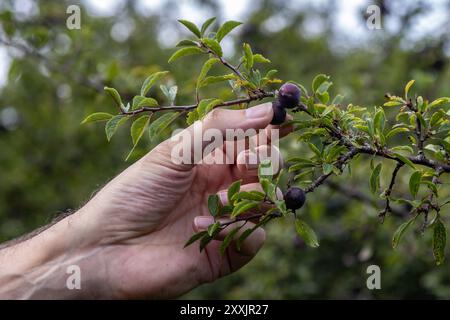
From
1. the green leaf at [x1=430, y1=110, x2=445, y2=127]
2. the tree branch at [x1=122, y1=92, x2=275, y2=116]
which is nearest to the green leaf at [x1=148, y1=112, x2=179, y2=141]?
the tree branch at [x1=122, y1=92, x2=275, y2=116]

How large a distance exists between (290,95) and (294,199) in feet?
0.76

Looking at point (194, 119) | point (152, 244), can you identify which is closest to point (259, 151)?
point (194, 119)

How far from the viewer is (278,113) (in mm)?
1525

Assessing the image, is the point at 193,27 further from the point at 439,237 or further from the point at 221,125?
the point at 439,237

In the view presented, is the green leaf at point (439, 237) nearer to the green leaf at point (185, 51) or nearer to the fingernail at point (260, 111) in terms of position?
the fingernail at point (260, 111)

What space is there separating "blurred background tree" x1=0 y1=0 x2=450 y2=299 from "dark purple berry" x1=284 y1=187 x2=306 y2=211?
33.2 inches

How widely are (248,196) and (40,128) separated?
5.25 metres

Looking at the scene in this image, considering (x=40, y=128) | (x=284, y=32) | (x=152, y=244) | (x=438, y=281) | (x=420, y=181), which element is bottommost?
(x=438, y=281)

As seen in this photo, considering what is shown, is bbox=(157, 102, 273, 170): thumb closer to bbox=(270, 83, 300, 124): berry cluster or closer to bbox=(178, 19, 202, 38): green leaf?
bbox=(270, 83, 300, 124): berry cluster

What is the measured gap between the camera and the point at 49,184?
245 inches

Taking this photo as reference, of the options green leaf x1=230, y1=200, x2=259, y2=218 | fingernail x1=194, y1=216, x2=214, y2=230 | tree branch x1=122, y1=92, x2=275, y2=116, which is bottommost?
fingernail x1=194, y1=216, x2=214, y2=230

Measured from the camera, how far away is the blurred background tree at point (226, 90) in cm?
326

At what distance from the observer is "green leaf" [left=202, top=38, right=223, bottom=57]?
1.47m
